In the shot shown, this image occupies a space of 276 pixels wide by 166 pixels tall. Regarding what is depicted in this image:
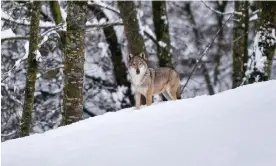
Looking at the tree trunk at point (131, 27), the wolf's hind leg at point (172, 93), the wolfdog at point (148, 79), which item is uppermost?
the tree trunk at point (131, 27)

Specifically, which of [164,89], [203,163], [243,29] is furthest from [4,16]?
[203,163]

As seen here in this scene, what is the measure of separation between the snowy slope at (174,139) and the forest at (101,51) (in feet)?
9.07

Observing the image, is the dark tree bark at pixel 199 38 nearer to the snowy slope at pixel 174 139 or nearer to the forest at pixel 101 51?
the forest at pixel 101 51

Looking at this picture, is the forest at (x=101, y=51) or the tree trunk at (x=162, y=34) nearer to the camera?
the forest at (x=101, y=51)

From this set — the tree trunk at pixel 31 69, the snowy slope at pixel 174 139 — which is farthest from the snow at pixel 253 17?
the snowy slope at pixel 174 139

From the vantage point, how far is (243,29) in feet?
44.6

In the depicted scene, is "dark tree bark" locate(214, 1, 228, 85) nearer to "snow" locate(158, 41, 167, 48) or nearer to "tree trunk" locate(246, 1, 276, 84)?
"snow" locate(158, 41, 167, 48)

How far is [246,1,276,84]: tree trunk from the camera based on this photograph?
29.2ft

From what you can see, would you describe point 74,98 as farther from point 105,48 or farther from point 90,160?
point 105,48

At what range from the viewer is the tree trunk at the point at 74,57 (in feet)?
24.6

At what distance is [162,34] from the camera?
41.7 ft

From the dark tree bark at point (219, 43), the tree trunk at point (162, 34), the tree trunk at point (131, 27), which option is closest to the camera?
the tree trunk at point (131, 27)

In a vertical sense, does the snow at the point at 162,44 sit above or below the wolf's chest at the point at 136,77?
above

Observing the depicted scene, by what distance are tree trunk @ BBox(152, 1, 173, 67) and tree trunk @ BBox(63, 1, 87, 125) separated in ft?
16.9
